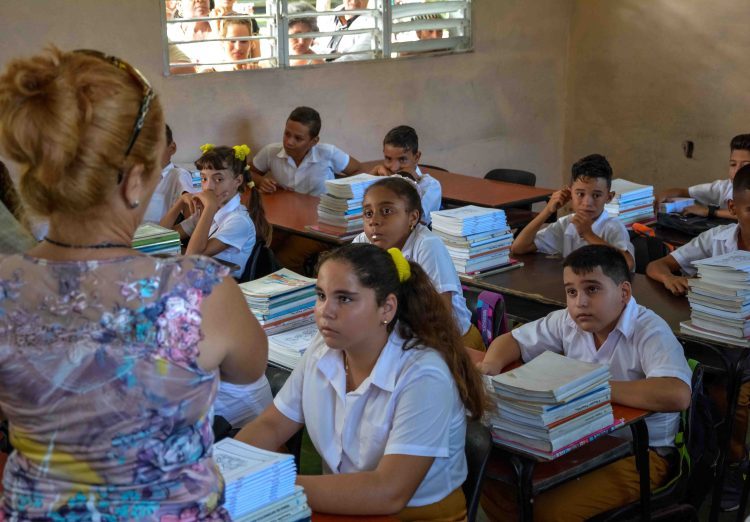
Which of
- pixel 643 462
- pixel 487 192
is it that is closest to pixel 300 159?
pixel 487 192

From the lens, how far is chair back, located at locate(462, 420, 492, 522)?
2.25m

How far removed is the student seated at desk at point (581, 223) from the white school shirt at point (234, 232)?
3.90 feet

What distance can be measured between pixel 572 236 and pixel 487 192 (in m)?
1.52

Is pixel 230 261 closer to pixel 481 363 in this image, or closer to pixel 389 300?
pixel 481 363

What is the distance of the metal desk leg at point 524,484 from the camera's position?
7.69 feet

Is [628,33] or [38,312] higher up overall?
Answer: [628,33]

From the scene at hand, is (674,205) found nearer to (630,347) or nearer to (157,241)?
(630,347)

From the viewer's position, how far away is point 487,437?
2.29m

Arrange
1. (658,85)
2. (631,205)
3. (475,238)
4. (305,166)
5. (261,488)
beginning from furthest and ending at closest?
(658,85)
(305,166)
(631,205)
(475,238)
(261,488)

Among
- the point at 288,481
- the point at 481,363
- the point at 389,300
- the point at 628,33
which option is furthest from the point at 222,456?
the point at 628,33

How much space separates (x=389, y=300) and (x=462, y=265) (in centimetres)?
177

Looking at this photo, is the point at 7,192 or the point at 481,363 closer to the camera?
the point at 7,192

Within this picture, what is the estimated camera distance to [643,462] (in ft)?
8.36

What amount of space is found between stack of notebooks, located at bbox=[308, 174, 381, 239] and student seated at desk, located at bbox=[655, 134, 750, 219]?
1.70m
